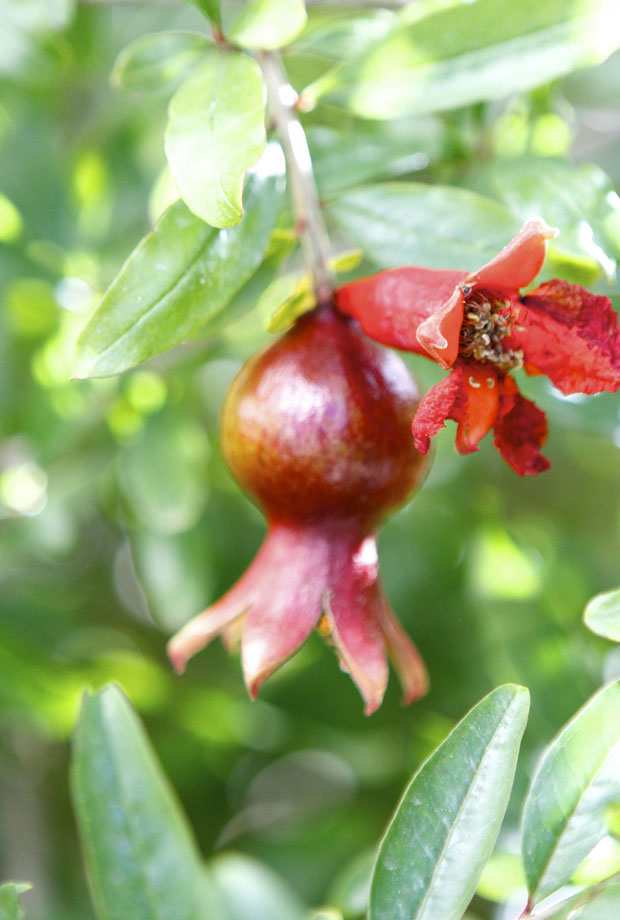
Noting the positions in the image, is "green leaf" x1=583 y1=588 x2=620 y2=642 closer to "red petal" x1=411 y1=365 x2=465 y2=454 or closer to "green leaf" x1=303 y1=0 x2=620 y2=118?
"red petal" x1=411 y1=365 x2=465 y2=454

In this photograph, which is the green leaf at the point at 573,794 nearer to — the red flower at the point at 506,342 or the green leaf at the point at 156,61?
the red flower at the point at 506,342

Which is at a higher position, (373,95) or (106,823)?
(373,95)

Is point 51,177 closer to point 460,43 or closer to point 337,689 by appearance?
point 460,43

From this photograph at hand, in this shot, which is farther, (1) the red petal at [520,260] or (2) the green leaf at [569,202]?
(2) the green leaf at [569,202]

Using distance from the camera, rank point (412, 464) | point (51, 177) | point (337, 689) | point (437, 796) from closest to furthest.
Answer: point (437, 796)
point (412, 464)
point (51, 177)
point (337, 689)

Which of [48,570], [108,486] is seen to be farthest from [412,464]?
[48,570]

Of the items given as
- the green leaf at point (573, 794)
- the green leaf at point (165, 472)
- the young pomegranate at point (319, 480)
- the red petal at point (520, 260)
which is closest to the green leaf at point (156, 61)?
the young pomegranate at point (319, 480)
